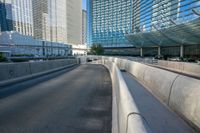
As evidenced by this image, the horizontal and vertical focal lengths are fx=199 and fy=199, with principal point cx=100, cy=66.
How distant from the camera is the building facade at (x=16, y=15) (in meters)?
121

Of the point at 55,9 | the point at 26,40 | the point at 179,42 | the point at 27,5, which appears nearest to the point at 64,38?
the point at 55,9

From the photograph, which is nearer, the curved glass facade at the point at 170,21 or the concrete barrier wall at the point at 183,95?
the concrete barrier wall at the point at 183,95

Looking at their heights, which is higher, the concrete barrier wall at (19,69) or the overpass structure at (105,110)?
the concrete barrier wall at (19,69)

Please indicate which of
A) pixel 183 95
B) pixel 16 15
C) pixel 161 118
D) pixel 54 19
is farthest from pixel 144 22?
pixel 161 118

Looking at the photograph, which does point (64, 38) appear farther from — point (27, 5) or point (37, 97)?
point (37, 97)

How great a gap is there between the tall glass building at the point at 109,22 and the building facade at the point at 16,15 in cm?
4557

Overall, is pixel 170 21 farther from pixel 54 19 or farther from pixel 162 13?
pixel 54 19

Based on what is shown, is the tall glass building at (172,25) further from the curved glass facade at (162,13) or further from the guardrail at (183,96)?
the guardrail at (183,96)

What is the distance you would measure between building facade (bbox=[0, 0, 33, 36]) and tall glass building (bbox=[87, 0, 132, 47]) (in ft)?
150

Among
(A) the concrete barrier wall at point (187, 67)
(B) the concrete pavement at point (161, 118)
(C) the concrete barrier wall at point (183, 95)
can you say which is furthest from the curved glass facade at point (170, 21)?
(B) the concrete pavement at point (161, 118)

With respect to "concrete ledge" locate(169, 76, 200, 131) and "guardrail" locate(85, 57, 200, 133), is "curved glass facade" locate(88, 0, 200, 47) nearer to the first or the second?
"guardrail" locate(85, 57, 200, 133)

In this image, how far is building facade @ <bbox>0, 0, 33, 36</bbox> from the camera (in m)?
121

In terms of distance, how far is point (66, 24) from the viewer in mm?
157125

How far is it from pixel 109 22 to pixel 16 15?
6197 centimetres
